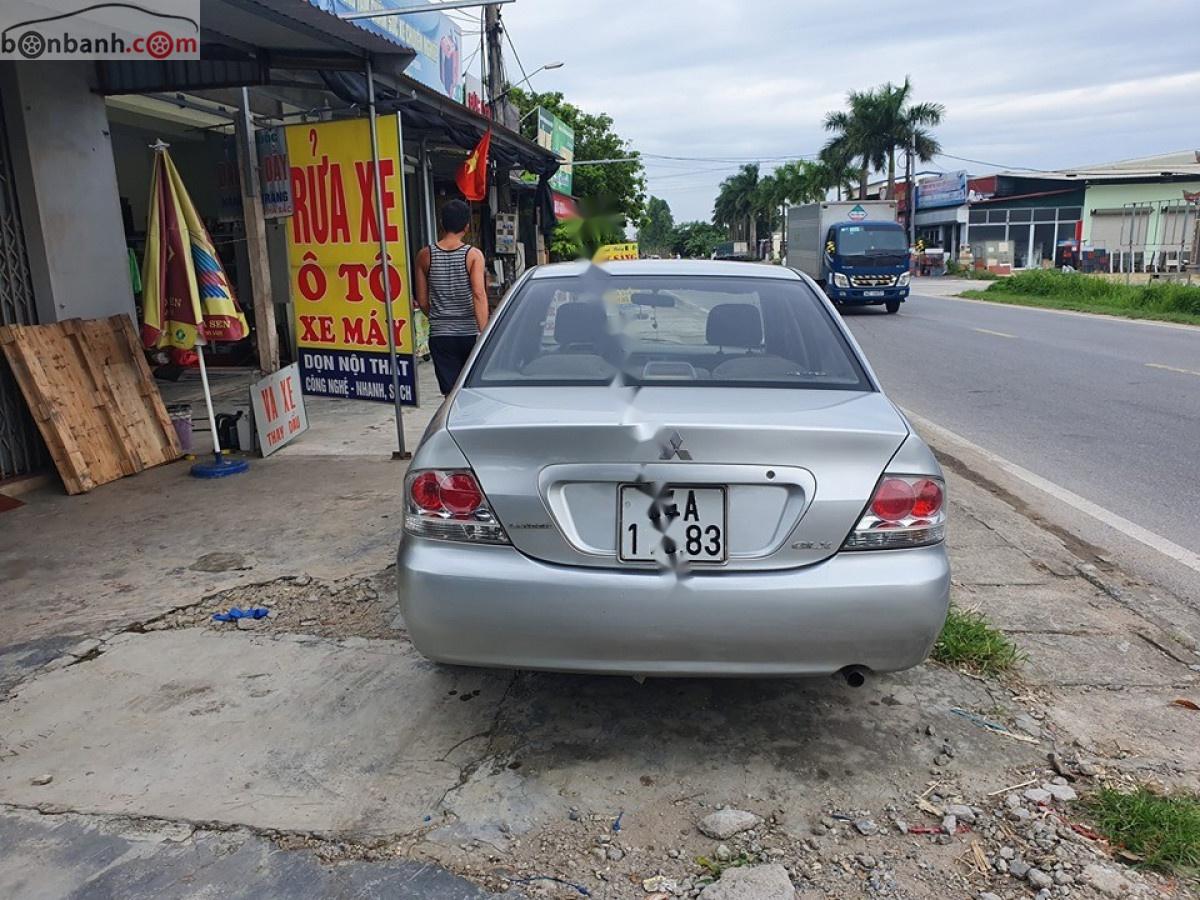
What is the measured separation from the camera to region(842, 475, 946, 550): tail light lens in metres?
2.66

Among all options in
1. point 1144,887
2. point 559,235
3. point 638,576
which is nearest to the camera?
point 1144,887

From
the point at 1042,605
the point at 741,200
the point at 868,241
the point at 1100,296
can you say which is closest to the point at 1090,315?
the point at 1100,296

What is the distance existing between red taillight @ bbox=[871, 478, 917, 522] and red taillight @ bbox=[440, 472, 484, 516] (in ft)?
3.79

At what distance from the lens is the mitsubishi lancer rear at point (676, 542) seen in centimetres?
261

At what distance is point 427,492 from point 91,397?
4819mm

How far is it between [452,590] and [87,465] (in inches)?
189

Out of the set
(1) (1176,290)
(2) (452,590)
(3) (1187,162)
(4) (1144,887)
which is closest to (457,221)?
(2) (452,590)

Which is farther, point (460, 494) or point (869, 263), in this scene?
point (869, 263)

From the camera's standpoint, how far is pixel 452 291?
665cm

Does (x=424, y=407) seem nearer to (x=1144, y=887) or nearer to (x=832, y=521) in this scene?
(x=832, y=521)

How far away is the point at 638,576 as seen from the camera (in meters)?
2.62

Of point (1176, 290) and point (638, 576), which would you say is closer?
point (638, 576)

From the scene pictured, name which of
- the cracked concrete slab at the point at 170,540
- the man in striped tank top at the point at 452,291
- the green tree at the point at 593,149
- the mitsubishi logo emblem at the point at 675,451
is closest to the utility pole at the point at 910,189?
the green tree at the point at 593,149

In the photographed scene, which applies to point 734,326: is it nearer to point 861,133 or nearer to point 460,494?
point 460,494
